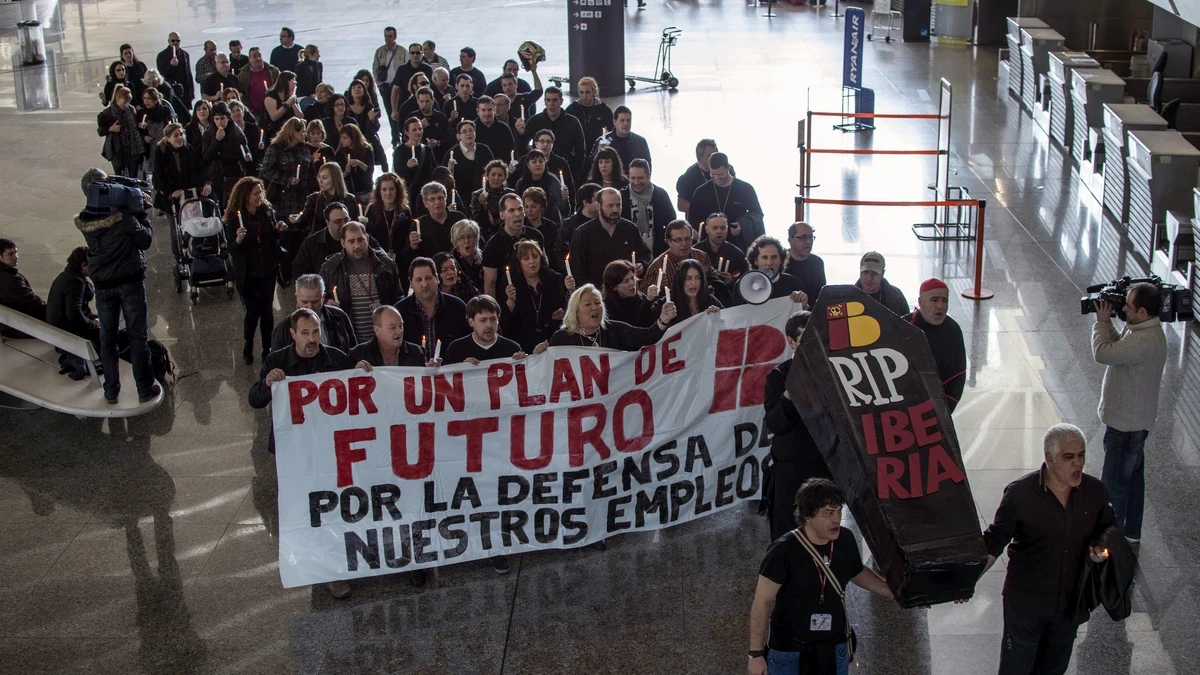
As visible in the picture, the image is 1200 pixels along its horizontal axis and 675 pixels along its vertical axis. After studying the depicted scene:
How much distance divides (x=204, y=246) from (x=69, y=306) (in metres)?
2.48

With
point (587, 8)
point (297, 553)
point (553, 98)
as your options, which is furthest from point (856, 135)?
point (297, 553)

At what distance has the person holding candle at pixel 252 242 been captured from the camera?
11.5 m

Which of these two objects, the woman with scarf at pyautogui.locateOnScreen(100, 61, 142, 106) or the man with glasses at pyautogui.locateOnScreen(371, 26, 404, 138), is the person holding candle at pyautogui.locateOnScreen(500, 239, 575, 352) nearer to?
the man with glasses at pyautogui.locateOnScreen(371, 26, 404, 138)

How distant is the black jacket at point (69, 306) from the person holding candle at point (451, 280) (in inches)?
131

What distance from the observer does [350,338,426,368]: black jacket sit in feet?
27.8

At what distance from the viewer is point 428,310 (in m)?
9.33

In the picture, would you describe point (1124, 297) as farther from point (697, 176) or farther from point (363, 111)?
point (363, 111)

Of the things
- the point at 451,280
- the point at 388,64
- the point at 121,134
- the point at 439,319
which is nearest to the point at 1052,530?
the point at 439,319

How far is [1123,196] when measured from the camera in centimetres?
1541

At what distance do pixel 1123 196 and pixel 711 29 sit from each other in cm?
1994

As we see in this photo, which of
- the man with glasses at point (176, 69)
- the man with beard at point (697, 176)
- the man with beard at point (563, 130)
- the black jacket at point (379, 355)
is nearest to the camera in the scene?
the black jacket at point (379, 355)

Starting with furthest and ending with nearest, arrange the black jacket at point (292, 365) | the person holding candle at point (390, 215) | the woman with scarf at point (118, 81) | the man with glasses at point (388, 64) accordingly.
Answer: the man with glasses at point (388, 64), the woman with scarf at point (118, 81), the person holding candle at point (390, 215), the black jacket at point (292, 365)

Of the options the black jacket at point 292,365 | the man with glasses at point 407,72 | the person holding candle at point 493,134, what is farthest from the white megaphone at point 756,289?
the man with glasses at point 407,72

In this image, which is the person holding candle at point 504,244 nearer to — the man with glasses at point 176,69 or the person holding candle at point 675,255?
the person holding candle at point 675,255
